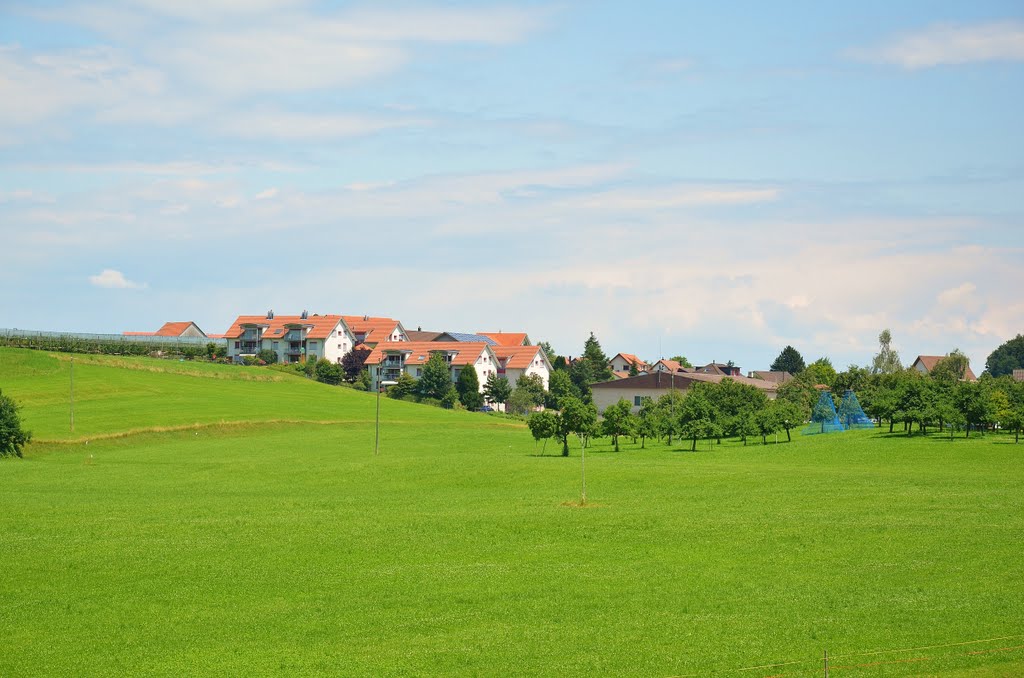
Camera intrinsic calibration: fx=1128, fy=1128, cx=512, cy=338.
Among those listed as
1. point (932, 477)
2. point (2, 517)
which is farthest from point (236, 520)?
point (932, 477)

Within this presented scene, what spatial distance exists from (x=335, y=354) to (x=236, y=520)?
143099 millimetres

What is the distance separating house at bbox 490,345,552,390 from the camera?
576ft

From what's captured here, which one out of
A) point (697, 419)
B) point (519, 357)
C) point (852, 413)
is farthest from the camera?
point (519, 357)

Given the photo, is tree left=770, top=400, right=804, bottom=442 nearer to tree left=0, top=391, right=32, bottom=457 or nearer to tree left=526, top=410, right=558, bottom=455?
tree left=526, top=410, right=558, bottom=455

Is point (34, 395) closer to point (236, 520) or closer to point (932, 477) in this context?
point (236, 520)

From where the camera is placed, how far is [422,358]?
576ft

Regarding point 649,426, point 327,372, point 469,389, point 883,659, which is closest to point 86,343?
point 327,372

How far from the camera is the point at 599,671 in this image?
81.7 feet

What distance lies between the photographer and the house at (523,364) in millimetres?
175625

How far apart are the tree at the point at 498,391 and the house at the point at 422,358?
4.91 meters

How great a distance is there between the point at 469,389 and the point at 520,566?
396 feet

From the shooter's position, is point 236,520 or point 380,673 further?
point 236,520

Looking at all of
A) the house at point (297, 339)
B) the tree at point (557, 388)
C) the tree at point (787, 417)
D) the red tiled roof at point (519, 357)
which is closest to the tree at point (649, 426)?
the tree at point (787, 417)

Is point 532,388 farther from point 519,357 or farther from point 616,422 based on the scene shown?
point 616,422
